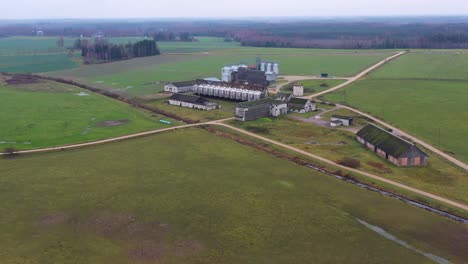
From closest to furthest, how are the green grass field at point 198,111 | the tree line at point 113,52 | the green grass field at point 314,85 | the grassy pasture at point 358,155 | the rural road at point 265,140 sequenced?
the rural road at point 265,140 → the grassy pasture at point 358,155 → the green grass field at point 198,111 → the green grass field at point 314,85 → the tree line at point 113,52

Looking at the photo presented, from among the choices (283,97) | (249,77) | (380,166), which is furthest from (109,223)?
(249,77)

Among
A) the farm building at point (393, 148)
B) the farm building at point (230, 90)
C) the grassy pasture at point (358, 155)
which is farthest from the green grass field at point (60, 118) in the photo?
the farm building at point (393, 148)

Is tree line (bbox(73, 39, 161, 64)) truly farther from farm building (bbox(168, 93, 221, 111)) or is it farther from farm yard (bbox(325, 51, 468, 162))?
farm yard (bbox(325, 51, 468, 162))

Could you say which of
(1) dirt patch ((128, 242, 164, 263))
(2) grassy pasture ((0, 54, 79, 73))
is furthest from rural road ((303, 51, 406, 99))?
Result: (2) grassy pasture ((0, 54, 79, 73))

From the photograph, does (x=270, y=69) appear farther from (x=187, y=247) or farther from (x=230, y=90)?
(x=187, y=247)

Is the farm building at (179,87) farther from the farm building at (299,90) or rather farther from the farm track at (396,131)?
the farm track at (396,131)

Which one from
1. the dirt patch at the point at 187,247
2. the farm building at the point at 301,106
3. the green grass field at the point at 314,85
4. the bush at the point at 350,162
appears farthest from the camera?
the green grass field at the point at 314,85
